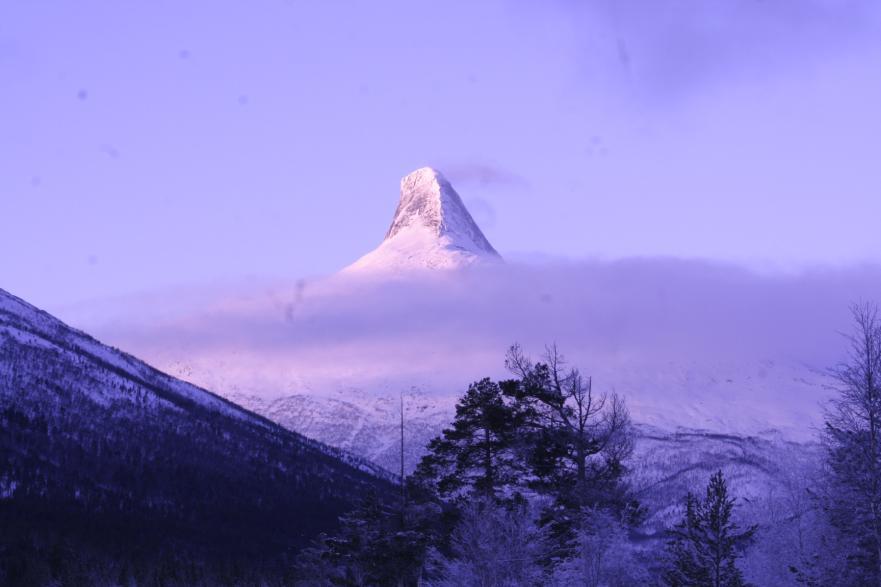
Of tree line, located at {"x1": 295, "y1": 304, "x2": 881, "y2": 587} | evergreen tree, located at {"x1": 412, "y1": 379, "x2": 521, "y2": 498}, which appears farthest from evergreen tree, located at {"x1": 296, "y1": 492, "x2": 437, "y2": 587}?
evergreen tree, located at {"x1": 412, "y1": 379, "x2": 521, "y2": 498}

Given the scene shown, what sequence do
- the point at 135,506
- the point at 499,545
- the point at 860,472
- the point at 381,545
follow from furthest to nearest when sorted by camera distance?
the point at 135,506
the point at 381,545
the point at 499,545
the point at 860,472

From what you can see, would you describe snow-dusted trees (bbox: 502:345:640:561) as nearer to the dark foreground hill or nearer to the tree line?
the tree line

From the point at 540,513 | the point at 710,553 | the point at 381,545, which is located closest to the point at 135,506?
the point at 381,545

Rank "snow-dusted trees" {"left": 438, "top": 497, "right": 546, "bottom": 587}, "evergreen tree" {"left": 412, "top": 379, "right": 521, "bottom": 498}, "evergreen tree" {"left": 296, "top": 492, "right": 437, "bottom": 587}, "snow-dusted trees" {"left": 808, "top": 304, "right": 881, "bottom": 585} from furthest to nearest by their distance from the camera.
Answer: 1. "evergreen tree" {"left": 296, "top": 492, "right": 437, "bottom": 587}
2. "snow-dusted trees" {"left": 438, "top": 497, "right": 546, "bottom": 587}
3. "evergreen tree" {"left": 412, "top": 379, "right": 521, "bottom": 498}
4. "snow-dusted trees" {"left": 808, "top": 304, "right": 881, "bottom": 585}

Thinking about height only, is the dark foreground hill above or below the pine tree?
above

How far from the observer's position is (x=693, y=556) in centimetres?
5528

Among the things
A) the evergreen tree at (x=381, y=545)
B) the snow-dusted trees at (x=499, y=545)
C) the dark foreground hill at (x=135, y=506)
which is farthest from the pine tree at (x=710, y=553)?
the dark foreground hill at (x=135, y=506)

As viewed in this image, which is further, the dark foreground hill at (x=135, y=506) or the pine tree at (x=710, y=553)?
the dark foreground hill at (x=135, y=506)

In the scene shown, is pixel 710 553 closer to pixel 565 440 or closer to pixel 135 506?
pixel 565 440

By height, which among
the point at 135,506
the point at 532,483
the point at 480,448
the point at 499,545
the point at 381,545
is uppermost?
the point at 135,506

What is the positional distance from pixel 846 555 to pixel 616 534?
13.4m

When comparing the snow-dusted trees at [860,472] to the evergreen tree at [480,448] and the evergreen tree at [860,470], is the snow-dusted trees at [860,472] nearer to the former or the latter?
the evergreen tree at [860,470]

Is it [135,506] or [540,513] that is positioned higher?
[135,506]

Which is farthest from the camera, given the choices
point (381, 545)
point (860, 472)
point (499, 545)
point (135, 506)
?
point (135, 506)
